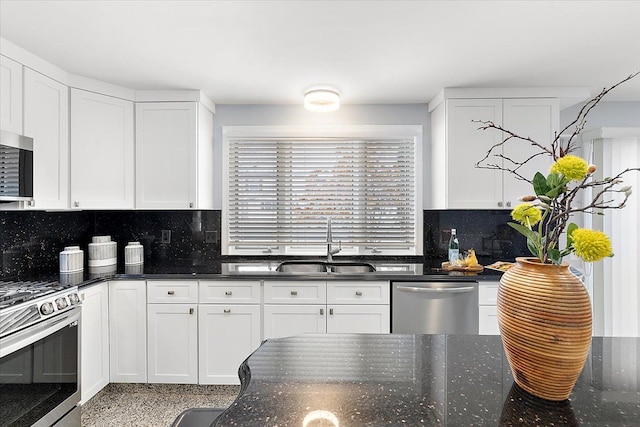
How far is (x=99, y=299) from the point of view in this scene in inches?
96.3

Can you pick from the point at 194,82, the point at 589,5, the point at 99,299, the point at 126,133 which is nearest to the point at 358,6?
the point at 589,5

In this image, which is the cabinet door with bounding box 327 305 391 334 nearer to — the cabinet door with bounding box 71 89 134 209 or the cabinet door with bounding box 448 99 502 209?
the cabinet door with bounding box 448 99 502 209

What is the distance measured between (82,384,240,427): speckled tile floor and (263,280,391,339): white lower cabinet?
61 centimetres

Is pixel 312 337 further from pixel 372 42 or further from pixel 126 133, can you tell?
pixel 126 133

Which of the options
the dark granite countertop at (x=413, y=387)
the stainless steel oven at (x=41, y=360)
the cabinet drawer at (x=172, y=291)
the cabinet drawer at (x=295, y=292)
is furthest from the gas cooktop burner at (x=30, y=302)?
the dark granite countertop at (x=413, y=387)

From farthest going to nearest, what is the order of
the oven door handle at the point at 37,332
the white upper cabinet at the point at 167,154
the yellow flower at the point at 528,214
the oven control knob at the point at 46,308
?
the white upper cabinet at the point at 167,154 < the oven control knob at the point at 46,308 < the oven door handle at the point at 37,332 < the yellow flower at the point at 528,214

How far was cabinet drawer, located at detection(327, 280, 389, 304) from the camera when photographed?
2.54 m

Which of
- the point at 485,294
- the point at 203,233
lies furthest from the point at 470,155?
the point at 203,233

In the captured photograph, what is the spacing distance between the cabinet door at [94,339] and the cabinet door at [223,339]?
0.66 meters

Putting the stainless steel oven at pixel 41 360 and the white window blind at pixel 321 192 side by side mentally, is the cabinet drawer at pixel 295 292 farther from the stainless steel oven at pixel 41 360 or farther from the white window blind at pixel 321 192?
the stainless steel oven at pixel 41 360

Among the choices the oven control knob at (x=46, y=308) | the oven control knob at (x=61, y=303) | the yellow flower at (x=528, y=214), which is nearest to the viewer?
the yellow flower at (x=528, y=214)

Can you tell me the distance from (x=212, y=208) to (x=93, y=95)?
1.26m

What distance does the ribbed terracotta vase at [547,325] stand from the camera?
2.49 ft

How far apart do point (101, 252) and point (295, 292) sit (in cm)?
160
